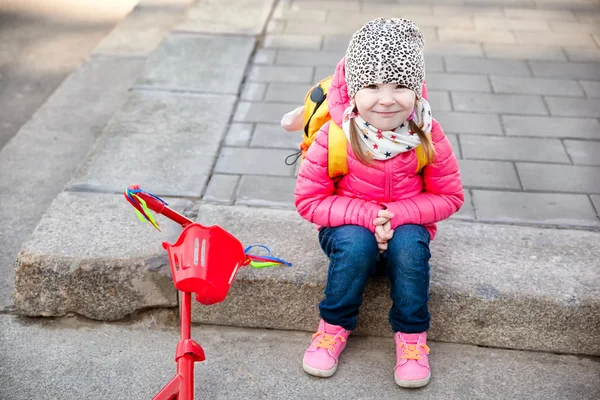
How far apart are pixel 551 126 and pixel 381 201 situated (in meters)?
1.47

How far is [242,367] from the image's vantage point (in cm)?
223

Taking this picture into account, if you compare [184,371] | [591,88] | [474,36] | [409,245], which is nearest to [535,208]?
[409,245]

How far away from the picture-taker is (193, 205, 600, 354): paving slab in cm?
223

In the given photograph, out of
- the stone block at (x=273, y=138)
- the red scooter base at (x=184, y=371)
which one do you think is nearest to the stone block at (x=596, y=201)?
the stone block at (x=273, y=138)

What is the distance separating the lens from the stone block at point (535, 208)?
2629 mm

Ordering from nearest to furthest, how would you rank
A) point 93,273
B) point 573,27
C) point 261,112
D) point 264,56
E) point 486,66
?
1. point 93,273
2. point 261,112
3. point 486,66
4. point 264,56
5. point 573,27

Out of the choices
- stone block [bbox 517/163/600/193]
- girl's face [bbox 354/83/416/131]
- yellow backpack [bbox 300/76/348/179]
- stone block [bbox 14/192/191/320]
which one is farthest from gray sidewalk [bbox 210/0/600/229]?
girl's face [bbox 354/83/416/131]

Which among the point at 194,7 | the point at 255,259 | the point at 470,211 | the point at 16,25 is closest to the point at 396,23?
the point at 255,259

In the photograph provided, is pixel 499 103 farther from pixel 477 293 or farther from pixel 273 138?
pixel 477 293

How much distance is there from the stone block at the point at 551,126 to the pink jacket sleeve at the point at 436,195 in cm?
119

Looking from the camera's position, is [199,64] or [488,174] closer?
[488,174]

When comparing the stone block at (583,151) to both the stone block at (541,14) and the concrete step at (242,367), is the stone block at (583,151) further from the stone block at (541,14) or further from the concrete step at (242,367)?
the stone block at (541,14)

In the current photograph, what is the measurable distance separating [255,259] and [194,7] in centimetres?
286

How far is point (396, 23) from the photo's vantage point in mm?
1969
